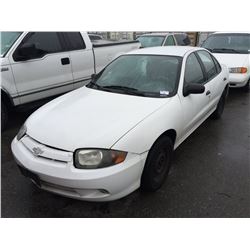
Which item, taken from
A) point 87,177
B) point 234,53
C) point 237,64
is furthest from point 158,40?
point 87,177

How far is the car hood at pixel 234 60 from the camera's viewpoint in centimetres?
616

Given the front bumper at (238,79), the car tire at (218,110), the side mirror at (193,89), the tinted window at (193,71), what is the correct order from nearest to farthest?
the side mirror at (193,89) → the tinted window at (193,71) → the car tire at (218,110) → the front bumper at (238,79)

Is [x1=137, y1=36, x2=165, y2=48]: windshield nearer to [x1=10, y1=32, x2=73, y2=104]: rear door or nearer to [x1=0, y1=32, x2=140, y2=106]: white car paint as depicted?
[x1=0, y1=32, x2=140, y2=106]: white car paint

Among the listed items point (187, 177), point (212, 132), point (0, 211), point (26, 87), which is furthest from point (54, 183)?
point (212, 132)

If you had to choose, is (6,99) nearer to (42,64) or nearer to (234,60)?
(42,64)

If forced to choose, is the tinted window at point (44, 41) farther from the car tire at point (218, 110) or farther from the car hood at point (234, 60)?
the car hood at point (234, 60)

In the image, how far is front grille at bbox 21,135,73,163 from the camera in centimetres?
220

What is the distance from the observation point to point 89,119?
2555mm

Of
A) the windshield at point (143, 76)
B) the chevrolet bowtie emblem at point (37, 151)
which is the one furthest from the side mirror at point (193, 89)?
the chevrolet bowtie emblem at point (37, 151)

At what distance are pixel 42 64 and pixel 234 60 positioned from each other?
476cm

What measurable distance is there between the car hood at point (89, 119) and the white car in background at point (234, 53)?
13.5 ft

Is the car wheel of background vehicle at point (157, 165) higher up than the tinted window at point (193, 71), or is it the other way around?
the tinted window at point (193, 71)

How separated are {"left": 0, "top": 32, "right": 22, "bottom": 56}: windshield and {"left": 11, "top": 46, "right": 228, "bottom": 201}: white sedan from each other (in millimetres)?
1643

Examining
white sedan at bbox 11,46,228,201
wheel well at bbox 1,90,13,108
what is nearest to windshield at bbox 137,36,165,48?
white sedan at bbox 11,46,228,201
